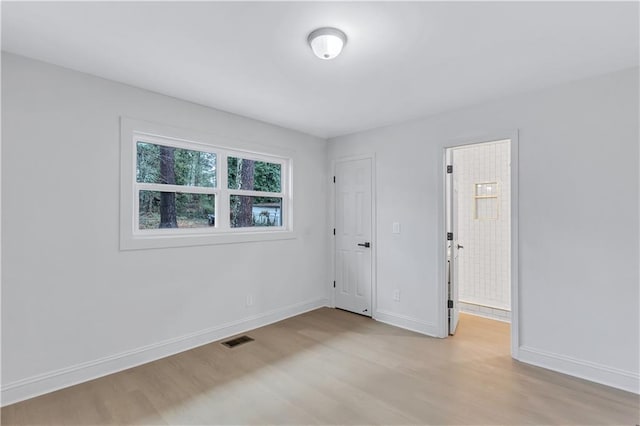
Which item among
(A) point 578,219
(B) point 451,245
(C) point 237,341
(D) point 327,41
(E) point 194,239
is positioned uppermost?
(D) point 327,41

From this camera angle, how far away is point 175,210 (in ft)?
10.4

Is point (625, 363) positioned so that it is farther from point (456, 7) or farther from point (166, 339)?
point (166, 339)

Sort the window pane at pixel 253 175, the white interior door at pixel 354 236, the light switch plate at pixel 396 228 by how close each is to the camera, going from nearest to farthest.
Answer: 1. the window pane at pixel 253 175
2. the light switch plate at pixel 396 228
3. the white interior door at pixel 354 236

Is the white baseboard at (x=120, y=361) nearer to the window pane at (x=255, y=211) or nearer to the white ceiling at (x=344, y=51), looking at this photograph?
the window pane at (x=255, y=211)

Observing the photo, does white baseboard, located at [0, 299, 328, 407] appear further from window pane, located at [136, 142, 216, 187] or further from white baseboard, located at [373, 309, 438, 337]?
window pane, located at [136, 142, 216, 187]

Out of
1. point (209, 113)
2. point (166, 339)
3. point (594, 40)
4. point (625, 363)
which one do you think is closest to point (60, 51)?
point (209, 113)

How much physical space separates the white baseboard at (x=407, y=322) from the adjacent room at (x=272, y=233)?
24 mm

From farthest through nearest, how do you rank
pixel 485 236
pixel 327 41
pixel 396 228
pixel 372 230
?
pixel 485 236, pixel 372 230, pixel 396 228, pixel 327 41

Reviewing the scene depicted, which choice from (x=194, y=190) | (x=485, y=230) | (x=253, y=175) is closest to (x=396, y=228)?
(x=485, y=230)

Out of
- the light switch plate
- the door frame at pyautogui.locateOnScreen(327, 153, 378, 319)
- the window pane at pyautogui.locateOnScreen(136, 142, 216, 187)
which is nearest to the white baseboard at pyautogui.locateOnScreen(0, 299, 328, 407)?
the door frame at pyautogui.locateOnScreen(327, 153, 378, 319)

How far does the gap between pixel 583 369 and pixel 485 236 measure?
210 centimetres

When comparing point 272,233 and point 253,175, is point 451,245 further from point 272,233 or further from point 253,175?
point 253,175

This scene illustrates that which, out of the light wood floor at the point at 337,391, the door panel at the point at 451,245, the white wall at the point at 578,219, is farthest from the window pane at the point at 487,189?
the light wood floor at the point at 337,391

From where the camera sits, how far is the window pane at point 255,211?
3.71 meters
